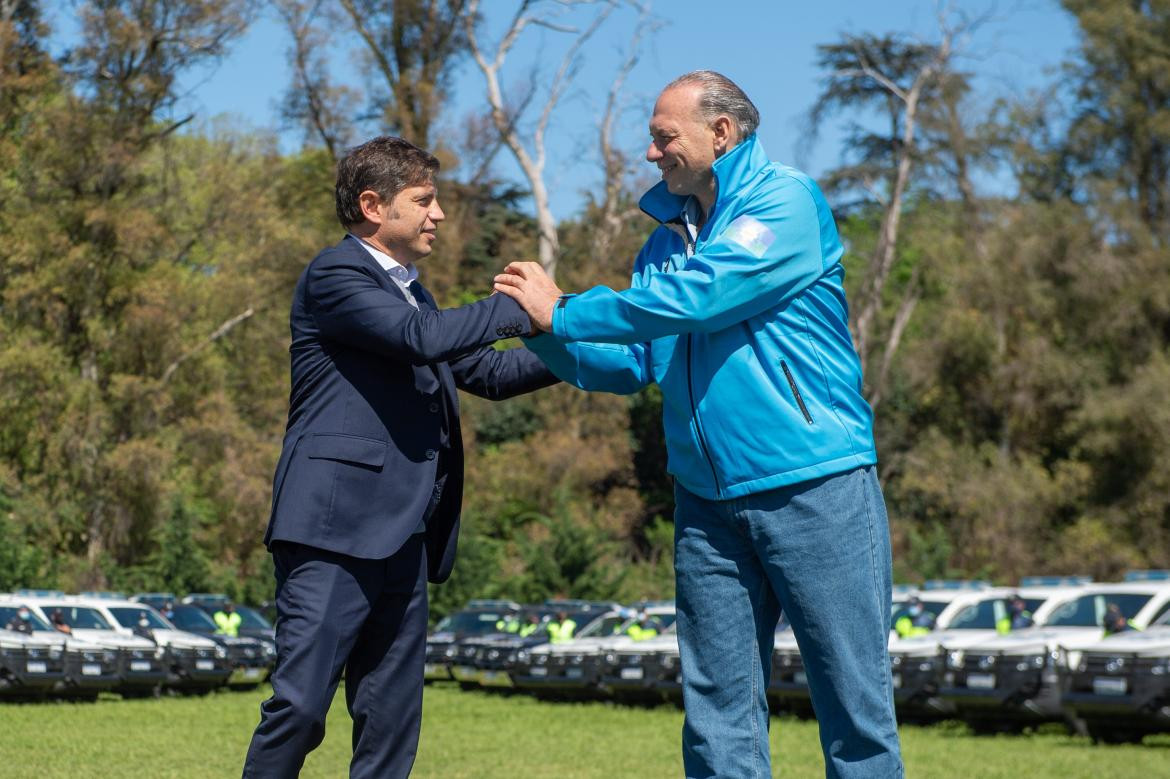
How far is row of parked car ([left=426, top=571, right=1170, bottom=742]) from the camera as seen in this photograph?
46.6 feet

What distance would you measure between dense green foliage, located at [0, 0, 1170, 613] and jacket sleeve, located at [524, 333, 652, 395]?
29.1 meters

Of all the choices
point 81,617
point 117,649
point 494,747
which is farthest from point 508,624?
point 494,747

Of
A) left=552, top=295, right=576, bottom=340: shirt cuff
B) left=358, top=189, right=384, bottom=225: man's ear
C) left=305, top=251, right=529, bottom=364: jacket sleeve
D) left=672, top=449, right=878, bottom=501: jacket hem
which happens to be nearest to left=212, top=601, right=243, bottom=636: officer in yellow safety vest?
left=358, top=189, right=384, bottom=225: man's ear

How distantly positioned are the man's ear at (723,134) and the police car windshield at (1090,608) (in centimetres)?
1415

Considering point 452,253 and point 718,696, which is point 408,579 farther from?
point 452,253

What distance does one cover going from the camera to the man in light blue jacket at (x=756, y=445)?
4.11 meters

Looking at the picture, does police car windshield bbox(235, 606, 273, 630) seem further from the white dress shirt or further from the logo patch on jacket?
the logo patch on jacket

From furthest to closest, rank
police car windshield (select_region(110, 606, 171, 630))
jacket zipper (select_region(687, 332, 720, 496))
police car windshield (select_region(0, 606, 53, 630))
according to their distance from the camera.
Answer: police car windshield (select_region(110, 606, 171, 630)), police car windshield (select_region(0, 606, 53, 630)), jacket zipper (select_region(687, 332, 720, 496))

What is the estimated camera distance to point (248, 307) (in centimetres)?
3828

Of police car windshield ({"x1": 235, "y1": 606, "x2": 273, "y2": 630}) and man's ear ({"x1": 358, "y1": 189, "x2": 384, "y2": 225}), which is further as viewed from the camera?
police car windshield ({"x1": 235, "y1": 606, "x2": 273, "y2": 630})

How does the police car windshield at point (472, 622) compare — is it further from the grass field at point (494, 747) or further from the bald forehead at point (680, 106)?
the bald forehead at point (680, 106)

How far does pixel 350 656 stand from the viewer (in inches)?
191

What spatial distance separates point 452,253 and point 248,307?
18.3ft

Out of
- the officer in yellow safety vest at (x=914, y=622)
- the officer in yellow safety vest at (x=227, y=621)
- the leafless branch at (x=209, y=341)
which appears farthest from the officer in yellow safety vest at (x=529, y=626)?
the leafless branch at (x=209, y=341)
